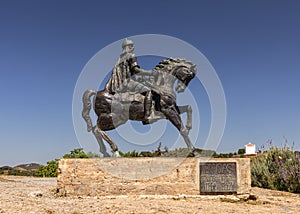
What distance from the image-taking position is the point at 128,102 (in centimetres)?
727

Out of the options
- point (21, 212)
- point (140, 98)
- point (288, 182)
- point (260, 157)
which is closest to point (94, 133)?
point (140, 98)

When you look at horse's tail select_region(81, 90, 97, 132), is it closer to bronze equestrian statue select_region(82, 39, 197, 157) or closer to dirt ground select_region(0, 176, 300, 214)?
bronze equestrian statue select_region(82, 39, 197, 157)

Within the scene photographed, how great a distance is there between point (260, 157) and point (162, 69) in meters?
6.72

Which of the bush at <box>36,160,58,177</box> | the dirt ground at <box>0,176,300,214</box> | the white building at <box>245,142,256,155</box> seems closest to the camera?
the dirt ground at <box>0,176,300,214</box>

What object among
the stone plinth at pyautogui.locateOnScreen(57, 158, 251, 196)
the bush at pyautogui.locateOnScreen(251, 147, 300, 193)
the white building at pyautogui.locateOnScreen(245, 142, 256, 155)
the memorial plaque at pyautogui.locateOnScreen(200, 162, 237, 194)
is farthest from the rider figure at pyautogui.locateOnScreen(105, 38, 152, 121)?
the white building at pyautogui.locateOnScreen(245, 142, 256, 155)

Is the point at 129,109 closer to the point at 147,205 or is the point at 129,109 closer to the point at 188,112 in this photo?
the point at 188,112

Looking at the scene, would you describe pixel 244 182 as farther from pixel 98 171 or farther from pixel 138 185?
pixel 98 171

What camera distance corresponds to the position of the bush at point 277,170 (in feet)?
33.2

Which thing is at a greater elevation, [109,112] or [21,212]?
[109,112]

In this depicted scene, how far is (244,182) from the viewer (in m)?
6.67

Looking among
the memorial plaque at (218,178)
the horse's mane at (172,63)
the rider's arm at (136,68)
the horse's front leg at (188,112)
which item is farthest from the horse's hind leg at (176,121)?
the horse's mane at (172,63)

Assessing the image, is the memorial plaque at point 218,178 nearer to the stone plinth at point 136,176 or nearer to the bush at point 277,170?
the stone plinth at point 136,176

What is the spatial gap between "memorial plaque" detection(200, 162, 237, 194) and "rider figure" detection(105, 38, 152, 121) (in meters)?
1.68

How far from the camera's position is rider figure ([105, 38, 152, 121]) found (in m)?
7.24
